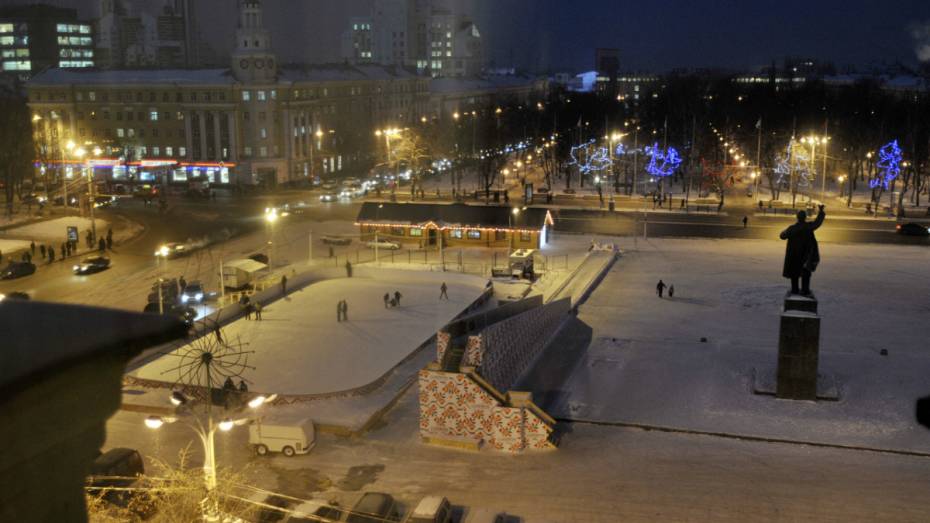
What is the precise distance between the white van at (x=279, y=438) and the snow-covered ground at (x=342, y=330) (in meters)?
3.17

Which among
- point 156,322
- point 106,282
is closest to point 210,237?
point 106,282

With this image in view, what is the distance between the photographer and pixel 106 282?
31094 millimetres

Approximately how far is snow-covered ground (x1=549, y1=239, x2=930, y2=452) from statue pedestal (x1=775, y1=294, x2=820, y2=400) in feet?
1.23

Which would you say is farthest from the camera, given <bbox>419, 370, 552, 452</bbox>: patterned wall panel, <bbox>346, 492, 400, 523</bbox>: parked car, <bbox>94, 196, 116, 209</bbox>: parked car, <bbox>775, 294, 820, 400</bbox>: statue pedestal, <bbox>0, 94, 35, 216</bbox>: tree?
<bbox>0, 94, 35, 216</bbox>: tree

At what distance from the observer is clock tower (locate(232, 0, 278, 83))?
5959 centimetres

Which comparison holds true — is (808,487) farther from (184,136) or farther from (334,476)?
(184,136)

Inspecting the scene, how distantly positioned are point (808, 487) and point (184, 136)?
2129 inches

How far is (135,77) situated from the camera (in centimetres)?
6212

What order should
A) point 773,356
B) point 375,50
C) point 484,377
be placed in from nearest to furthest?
point 484,377 < point 773,356 < point 375,50

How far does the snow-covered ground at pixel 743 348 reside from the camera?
17.8 m

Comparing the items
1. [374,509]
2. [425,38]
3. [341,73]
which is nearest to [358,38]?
[425,38]

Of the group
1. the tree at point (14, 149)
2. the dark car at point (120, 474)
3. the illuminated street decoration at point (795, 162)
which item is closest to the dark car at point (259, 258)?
the dark car at point (120, 474)

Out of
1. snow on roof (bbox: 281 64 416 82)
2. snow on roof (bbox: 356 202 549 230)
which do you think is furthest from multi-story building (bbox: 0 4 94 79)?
snow on roof (bbox: 356 202 549 230)

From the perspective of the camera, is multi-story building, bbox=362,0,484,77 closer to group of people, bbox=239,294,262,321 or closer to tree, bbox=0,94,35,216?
tree, bbox=0,94,35,216
